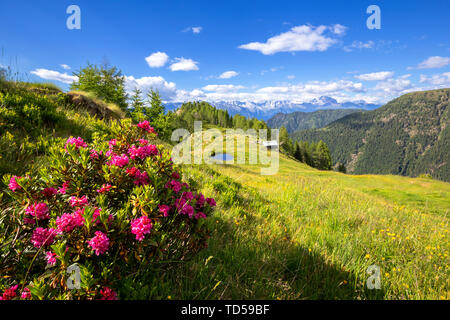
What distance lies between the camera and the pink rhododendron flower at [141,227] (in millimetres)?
1793

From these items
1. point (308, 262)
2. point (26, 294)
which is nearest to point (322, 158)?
point (308, 262)

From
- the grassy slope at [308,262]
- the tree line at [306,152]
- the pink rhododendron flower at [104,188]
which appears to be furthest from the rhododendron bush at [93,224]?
the tree line at [306,152]

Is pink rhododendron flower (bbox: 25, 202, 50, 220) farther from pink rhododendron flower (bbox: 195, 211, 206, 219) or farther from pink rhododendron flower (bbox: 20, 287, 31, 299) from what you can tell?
pink rhododendron flower (bbox: 195, 211, 206, 219)

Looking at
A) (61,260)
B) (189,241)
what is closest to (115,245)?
(61,260)

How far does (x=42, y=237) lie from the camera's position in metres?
1.73

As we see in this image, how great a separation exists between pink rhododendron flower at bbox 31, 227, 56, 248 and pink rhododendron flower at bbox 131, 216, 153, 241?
2.08 feet

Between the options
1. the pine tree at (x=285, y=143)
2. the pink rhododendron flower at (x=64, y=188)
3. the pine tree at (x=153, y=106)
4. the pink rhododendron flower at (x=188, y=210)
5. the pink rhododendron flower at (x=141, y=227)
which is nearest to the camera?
the pink rhododendron flower at (x=141, y=227)

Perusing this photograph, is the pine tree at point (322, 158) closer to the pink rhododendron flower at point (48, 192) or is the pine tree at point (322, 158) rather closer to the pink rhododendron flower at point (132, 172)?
the pink rhododendron flower at point (132, 172)

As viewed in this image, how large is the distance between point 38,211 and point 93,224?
0.67 m

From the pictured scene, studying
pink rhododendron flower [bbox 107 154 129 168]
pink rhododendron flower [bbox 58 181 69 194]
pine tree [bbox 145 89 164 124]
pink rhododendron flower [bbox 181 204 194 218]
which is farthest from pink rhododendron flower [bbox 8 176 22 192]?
pine tree [bbox 145 89 164 124]

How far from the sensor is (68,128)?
6645mm

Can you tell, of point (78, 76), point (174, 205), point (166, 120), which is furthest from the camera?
point (166, 120)
